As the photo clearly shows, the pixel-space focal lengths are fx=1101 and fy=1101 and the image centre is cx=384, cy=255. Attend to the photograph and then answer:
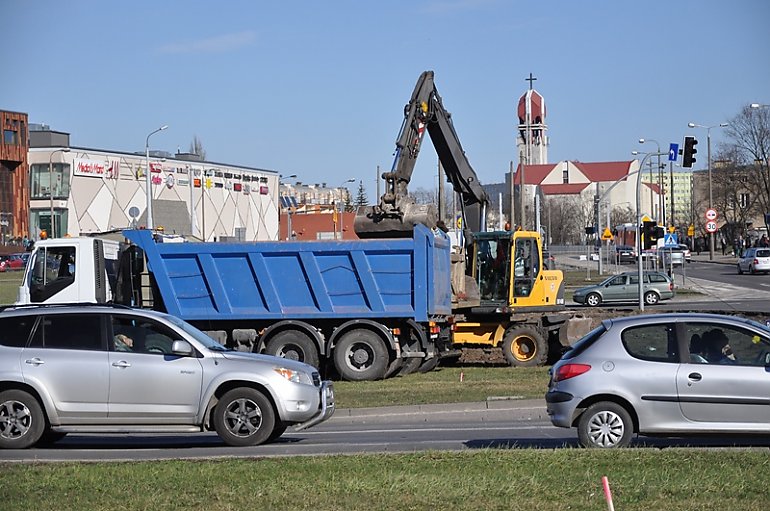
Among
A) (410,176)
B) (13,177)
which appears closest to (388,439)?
(410,176)

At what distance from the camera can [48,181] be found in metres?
86.2

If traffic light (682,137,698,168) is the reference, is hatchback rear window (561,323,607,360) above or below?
below

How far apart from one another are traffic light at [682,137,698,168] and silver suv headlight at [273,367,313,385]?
31779 millimetres

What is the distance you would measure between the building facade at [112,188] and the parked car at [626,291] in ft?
95.6

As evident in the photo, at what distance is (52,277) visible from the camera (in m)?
22.5

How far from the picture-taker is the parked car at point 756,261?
72875mm

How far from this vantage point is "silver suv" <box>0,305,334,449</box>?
12.9 metres

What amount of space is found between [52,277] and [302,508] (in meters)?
15.2

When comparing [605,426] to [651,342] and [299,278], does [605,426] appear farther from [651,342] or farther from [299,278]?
[299,278]

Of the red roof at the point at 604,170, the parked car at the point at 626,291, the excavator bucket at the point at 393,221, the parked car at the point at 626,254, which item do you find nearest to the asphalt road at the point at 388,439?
the excavator bucket at the point at 393,221

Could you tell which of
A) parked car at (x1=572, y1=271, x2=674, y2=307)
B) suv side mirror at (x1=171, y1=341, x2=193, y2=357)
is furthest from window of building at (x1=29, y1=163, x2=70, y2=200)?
suv side mirror at (x1=171, y1=341, x2=193, y2=357)

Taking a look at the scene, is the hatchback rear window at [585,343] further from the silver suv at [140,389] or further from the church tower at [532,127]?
the church tower at [532,127]

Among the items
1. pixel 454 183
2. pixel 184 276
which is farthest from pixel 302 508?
pixel 454 183

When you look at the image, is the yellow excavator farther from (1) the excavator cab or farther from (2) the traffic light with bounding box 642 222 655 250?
(2) the traffic light with bounding box 642 222 655 250
